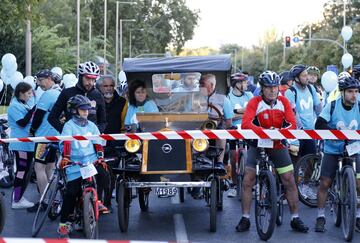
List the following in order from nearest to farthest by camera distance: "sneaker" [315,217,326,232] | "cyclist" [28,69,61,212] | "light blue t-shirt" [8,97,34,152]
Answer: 1. "sneaker" [315,217,326,232]
2. "cyclist" [28,69,61,212]
3. "light blue t-shirt" [8,97,34,152]

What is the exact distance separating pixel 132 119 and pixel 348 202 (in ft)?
10.8

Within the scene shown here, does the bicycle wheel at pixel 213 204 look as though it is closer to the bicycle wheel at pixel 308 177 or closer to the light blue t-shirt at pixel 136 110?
the light blue t-shirt at pixel 136 110

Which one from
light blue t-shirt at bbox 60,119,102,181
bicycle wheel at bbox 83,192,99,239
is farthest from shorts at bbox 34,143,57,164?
bicycle wheel at bbox 83,192,99,239

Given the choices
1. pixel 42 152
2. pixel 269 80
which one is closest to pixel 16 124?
pixel 42 152

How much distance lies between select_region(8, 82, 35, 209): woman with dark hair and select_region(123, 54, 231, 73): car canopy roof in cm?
155

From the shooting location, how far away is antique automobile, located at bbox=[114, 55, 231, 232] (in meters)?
8.95

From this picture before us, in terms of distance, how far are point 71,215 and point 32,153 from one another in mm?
2663

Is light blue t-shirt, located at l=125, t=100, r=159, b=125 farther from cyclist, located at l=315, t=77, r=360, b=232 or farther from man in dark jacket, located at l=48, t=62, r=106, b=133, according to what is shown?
cyclist, located at l=315, t=77, r=360, b=232

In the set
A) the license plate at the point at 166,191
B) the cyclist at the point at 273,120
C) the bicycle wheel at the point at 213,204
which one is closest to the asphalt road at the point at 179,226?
the bicycle wheel at the point at 213,204

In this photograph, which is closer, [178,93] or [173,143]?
[173,143]

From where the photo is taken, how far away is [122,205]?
347 inches

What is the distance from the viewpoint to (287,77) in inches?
493

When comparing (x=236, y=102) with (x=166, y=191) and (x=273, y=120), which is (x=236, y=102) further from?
(x=166, y=191)

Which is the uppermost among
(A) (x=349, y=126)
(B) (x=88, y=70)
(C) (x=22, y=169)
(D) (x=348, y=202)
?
(B) (x=88, y=70)
